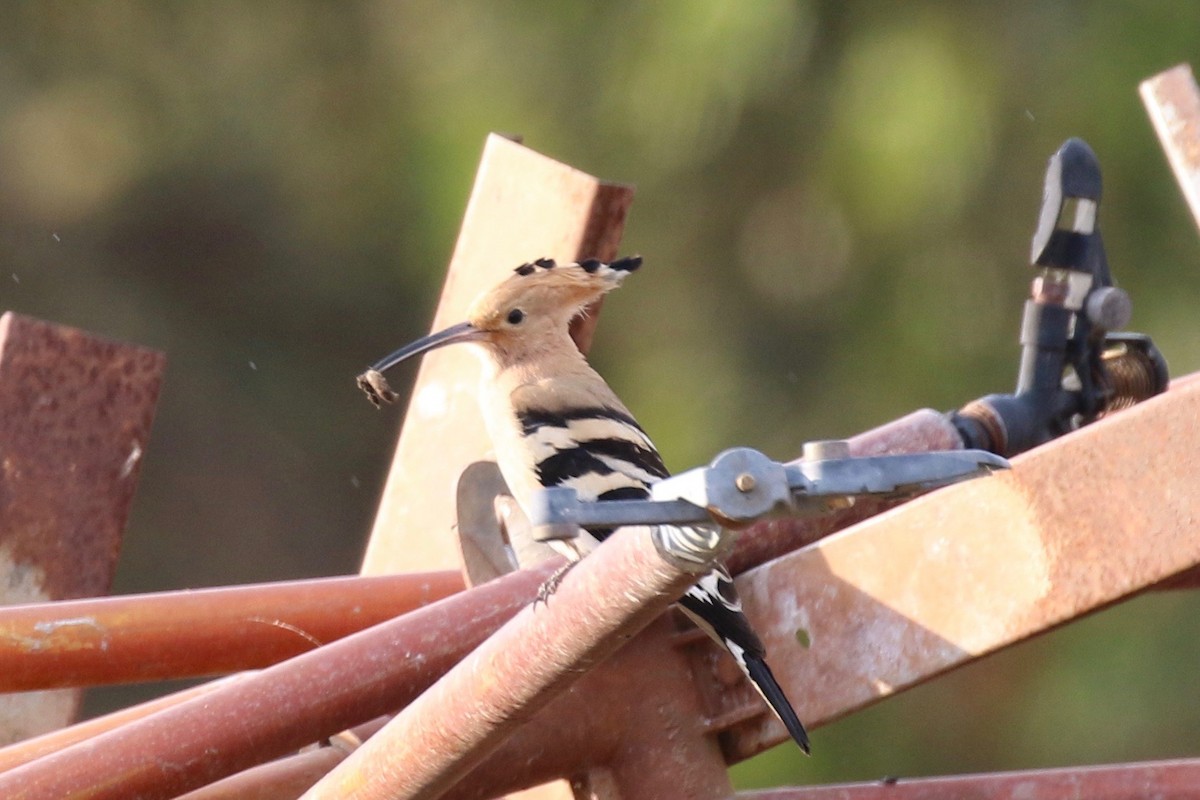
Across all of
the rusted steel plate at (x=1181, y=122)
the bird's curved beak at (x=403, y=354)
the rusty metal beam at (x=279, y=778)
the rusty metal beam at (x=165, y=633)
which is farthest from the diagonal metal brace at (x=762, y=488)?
the rusted steel plate at (x=1181, y=122)

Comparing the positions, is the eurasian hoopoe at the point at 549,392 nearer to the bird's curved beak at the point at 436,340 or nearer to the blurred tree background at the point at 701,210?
the bird's curved beak at the point at 436,340

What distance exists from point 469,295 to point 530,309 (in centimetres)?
10

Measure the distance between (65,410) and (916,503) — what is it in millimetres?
1207

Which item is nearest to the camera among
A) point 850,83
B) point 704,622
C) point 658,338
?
point 704,622

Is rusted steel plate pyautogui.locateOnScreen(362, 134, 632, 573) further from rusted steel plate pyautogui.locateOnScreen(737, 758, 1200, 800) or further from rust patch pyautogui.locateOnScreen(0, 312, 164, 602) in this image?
rusted steel plate pyautogui.locateOnScreen(737, 758, 1200, 800)

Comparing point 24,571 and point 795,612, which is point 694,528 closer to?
point 795,612

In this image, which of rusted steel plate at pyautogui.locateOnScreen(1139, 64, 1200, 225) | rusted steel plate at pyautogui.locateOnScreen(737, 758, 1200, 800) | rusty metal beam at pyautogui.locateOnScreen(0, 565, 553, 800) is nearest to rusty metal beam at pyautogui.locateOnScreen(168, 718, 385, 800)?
rusty metal beam at pyautogui.locateOnScreen(0, 565, 553, 800)

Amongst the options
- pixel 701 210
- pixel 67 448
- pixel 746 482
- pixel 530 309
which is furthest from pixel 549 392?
pixel 701 210

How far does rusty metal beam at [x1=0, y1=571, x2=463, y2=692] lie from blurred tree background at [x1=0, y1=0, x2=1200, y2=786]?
122 inches

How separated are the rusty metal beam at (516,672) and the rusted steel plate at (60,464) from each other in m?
0.96

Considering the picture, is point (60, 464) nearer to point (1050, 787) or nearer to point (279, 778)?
point (279, 778)

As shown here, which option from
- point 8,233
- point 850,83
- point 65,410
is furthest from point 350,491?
point 65,410

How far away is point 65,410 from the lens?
2141 mm

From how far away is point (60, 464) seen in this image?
2.12m
